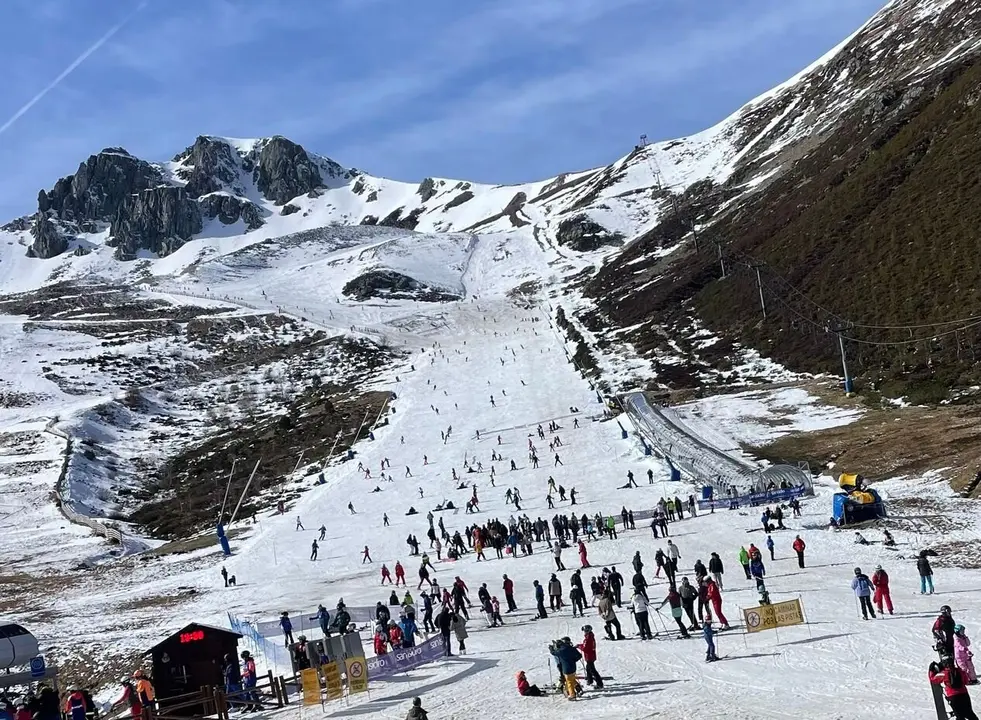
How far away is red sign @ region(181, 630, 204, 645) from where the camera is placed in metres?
21.4

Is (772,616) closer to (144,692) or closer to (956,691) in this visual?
(956,691)

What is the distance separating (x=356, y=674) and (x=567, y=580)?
1137 centimetres

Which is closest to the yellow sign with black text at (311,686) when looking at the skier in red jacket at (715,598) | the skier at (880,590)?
the skier in red jacket at (715,598)

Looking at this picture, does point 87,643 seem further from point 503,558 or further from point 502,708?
point 502,708

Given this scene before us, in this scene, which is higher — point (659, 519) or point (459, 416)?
point (459, 416)

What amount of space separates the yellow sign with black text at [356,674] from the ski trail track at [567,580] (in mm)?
321

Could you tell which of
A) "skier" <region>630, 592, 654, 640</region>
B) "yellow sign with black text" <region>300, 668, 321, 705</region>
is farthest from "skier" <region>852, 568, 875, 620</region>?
"yellow sign with black text" <region>300, 668, 321, 705</region>

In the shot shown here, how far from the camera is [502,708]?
57.2 feet

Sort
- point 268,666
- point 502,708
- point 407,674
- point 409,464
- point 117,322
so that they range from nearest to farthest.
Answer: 1. point 502,708
2. point 407,674
3. point 268,666
4. point 409,464
5. point 117,322

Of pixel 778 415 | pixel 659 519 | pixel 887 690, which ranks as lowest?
pixel 887 690

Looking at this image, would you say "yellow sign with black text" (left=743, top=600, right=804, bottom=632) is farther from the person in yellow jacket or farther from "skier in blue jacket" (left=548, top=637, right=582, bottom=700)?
the person in yellow jacket

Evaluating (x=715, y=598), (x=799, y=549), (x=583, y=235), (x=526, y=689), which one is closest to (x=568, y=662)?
(x=526, y=689)

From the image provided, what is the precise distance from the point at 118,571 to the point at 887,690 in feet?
127

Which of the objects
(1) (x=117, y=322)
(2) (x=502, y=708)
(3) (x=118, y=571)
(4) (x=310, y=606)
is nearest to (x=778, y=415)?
(4) (x=310, y=606)
